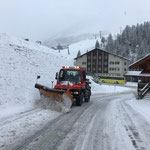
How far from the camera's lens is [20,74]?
12250mm

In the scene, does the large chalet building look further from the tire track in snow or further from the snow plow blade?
the tire track in snow

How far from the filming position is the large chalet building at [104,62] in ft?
234

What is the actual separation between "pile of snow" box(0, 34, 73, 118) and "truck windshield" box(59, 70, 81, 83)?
210cm

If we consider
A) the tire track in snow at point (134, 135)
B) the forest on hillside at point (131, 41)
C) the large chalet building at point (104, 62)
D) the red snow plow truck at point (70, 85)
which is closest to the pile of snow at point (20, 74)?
the red snow plow truck at point (70, 85)

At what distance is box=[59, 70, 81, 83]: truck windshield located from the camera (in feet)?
36.4

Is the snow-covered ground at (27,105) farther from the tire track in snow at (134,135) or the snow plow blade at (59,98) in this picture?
the snow plow blade at (59,98)

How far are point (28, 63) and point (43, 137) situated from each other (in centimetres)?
1064

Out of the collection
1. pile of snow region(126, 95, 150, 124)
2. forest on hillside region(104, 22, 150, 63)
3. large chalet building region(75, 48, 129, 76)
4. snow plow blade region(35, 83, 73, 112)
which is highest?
forest on hillside region(104, 22, 150, 63)

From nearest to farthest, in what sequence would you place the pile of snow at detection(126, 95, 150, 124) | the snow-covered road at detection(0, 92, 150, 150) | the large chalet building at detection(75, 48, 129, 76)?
1. the snow-covered road at detection(0, 92, 150, 150)
2. the pile of snow at detection(126, 95, 150, 124)
3. the large chalet building at detection(75, 48, 129, 76)

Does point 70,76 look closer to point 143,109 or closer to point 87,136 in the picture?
point 143,109

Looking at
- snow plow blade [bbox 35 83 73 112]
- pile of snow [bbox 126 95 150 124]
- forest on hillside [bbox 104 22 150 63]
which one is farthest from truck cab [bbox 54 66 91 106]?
forest on hillside [bbox 104 22 150 63]

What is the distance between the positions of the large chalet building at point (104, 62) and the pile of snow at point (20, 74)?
5630 centimetres

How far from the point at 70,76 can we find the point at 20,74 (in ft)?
12.6

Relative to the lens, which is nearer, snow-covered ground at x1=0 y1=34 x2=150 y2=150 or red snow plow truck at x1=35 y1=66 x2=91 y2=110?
snow-covered ground at x1=0 y1=34 x2=150 y2=150
